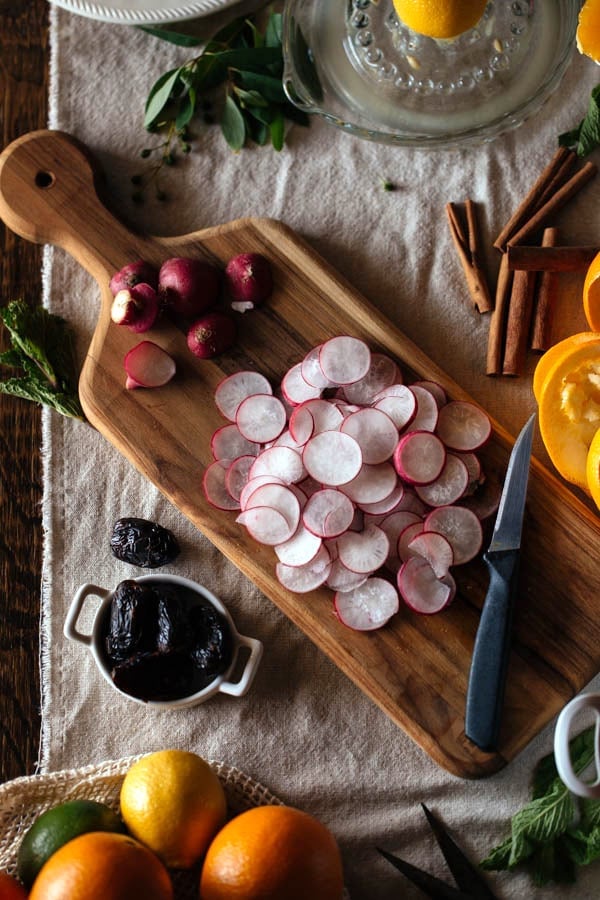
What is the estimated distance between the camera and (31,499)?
2.38 m

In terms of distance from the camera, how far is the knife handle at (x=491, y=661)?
201cm

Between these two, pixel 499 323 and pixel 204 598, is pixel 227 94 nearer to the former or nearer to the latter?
pixel 499 323

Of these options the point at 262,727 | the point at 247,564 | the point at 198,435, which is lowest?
the point at 262,727

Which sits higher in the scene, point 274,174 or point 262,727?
point 274,174

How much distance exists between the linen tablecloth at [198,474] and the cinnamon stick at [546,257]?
8cm

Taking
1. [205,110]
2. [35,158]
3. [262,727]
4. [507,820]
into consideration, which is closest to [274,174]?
[205,110]

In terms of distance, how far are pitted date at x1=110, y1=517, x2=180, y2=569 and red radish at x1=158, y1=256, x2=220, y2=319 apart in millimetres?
525

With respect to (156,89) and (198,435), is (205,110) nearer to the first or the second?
(156,89)

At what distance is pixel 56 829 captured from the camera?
1.94 m

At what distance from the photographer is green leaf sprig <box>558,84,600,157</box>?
7.27ft

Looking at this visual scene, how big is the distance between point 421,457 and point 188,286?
0.68m

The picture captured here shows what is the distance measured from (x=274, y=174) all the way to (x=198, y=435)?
0.71 m

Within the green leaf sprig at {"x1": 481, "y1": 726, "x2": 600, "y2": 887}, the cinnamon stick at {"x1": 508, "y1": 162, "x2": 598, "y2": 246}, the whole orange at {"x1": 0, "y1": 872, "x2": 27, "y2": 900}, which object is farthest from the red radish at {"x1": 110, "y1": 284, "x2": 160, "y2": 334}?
the green leaf sprig at {"x1": 481, "y1": 726, "x2": 600, "y2": 887}

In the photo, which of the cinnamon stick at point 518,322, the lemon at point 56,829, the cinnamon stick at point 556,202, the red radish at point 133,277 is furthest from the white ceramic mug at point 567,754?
the red radish at point 133,277
